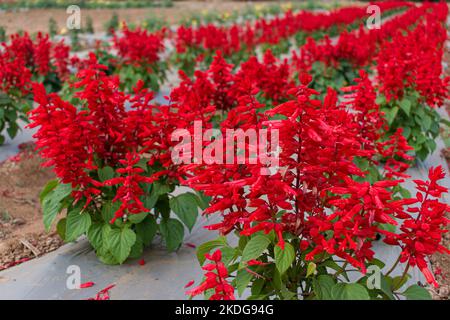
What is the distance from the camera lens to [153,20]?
59.3 feet

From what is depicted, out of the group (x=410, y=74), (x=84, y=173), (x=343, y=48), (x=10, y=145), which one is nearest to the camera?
(x=84, y=173)

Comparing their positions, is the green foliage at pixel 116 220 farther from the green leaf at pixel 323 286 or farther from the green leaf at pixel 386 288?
the green leaf at pixel 386 288

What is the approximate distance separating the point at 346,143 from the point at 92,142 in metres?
1.77

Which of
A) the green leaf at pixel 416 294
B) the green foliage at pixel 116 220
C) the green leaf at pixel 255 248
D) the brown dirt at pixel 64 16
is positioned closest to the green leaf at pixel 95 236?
the green foliage at pixel 116 220

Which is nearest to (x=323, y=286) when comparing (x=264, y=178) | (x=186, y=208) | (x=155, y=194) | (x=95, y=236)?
(x=264, y=178)

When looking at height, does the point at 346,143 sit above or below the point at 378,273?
above

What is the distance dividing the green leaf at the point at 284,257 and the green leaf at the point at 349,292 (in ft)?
0.67

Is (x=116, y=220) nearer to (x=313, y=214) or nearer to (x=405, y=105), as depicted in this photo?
(x=313, y=214)

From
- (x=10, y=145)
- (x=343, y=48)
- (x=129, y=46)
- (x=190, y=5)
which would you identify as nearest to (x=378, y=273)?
(x=10, y=145)

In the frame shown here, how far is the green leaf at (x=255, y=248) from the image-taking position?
218cm

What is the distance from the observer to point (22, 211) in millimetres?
4691

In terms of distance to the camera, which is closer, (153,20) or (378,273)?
(378,273)

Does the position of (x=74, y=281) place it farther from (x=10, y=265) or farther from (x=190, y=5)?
(x=190, y=5)
